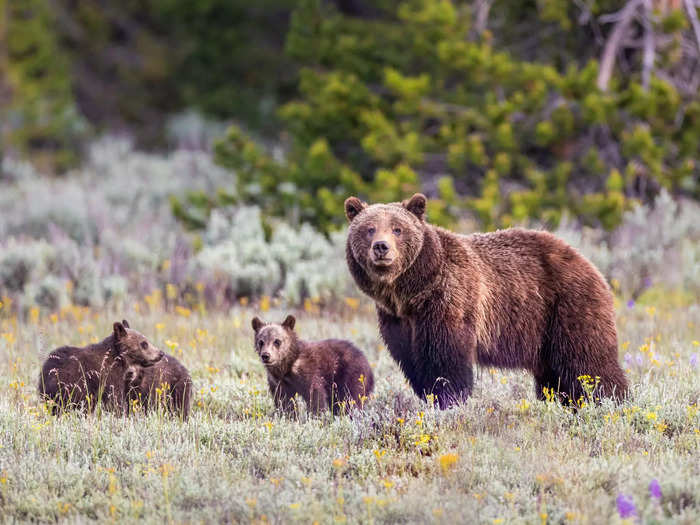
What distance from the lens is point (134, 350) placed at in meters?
6.24

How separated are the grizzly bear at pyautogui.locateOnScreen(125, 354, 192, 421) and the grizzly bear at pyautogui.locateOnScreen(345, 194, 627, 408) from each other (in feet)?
4.52

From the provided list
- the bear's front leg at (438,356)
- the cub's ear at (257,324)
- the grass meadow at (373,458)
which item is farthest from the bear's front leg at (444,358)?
the cub's ear at (257,324)

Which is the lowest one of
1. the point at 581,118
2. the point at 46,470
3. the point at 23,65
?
the point at 46,470

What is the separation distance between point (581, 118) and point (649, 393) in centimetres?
564

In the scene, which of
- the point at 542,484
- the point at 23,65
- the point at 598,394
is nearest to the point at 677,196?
the point at 598,394

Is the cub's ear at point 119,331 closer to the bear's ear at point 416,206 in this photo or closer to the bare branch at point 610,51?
the bear's ear at point 416,206

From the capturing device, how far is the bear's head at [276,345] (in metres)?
6.26

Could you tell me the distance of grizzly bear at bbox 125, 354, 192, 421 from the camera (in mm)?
6254

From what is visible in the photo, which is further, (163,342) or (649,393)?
(163,342)

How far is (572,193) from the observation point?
11477mm

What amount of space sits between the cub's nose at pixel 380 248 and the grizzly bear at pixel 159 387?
5.36 ft

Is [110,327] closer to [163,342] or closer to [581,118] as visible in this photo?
[163,342]


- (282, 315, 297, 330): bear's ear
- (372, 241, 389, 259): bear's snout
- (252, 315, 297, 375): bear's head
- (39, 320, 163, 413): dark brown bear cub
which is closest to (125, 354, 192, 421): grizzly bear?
(39, 320, 163, 413): dark brown bear cub

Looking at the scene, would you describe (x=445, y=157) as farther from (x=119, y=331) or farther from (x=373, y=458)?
(x=373, y=458)
